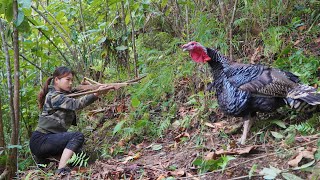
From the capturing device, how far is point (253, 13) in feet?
18.5

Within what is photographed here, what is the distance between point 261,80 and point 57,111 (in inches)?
104

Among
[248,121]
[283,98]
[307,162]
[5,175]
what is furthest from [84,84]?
[307,162]

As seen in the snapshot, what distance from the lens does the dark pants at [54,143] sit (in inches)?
182

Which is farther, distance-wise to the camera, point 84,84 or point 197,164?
point 84,84

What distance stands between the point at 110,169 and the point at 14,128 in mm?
1189

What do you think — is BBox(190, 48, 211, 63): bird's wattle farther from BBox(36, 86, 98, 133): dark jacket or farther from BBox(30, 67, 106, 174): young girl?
BBox(36, 86, 98, 133): dark jacket

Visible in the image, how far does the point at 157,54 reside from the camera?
6.49m

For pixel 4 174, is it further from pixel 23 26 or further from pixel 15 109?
pixel 23 26

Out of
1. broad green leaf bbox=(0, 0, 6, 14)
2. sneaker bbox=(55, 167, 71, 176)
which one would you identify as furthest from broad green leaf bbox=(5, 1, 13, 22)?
sneaker bbox=(55, 167, 71, 176)

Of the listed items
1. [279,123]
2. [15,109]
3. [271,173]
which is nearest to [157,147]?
[279,123]

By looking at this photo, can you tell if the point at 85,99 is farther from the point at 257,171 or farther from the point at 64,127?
the point at 257,171

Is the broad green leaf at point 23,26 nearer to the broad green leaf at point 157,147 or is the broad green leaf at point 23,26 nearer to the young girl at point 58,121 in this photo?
the young girl at point 58,121

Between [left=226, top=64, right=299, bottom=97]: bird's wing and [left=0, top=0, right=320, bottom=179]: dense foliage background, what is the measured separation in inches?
27.7

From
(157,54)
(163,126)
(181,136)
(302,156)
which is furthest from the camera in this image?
(157,54)
